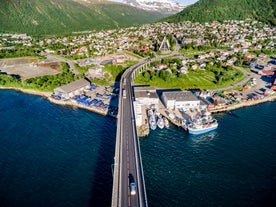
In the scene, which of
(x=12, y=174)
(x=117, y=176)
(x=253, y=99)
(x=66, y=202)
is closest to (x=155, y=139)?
(x=117, y=176)

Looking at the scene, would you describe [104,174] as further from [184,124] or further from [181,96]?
[181,96]

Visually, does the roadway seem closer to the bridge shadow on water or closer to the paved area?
the bridge shadow on water

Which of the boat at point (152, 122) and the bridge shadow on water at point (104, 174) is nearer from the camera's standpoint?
the bridge shadow on water at point (104, 174)

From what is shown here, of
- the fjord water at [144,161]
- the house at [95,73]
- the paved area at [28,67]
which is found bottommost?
the fjord water at [144,161]

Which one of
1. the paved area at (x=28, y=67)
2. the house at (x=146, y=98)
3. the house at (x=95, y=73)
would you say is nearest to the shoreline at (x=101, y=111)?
the house at (x=146, y=98)

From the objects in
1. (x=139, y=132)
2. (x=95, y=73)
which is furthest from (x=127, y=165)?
(x=95, y=73)

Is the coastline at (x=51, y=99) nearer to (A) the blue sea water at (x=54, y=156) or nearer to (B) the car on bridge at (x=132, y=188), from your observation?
(A) the blue sea water at (x=54, y=156)
